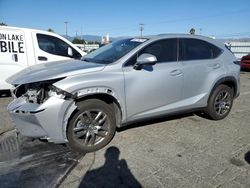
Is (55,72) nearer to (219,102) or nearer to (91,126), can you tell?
(91,126)

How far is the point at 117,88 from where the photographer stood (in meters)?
4.11

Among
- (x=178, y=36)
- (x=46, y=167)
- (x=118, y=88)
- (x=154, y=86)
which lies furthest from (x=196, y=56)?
(x=46, y=167)

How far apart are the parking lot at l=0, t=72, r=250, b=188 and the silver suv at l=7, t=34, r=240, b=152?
36 centimetres

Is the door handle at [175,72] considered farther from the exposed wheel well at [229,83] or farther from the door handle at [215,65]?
the exposed wheel well at [229,83]

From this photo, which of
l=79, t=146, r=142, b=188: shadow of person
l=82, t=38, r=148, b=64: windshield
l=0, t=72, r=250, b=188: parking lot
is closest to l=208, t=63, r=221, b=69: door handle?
l=0, t=72, r=250, b=188: parking lot

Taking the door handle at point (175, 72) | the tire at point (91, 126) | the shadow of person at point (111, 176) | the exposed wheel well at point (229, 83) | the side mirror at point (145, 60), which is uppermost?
the side mirror at point (145, 60)

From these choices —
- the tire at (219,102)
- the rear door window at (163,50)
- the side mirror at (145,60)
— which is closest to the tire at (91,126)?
the side mirror at (145,60)

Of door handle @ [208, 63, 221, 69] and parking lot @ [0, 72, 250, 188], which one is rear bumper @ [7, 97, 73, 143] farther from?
door handle @ [208, 63, 221, 69]

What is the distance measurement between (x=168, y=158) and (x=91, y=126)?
1.19 metres

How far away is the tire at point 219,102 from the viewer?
5465mm

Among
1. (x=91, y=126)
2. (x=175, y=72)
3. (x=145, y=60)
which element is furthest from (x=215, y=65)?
(x=91, y=126)

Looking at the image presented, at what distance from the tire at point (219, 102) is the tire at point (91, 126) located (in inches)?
88.1

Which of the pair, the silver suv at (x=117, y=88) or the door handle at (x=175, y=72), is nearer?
the silver suv at (x=117, y=88)

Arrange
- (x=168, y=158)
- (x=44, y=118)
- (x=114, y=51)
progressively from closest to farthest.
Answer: (x=44, y=118), (x=168, y=158), (x=114, y=51)
